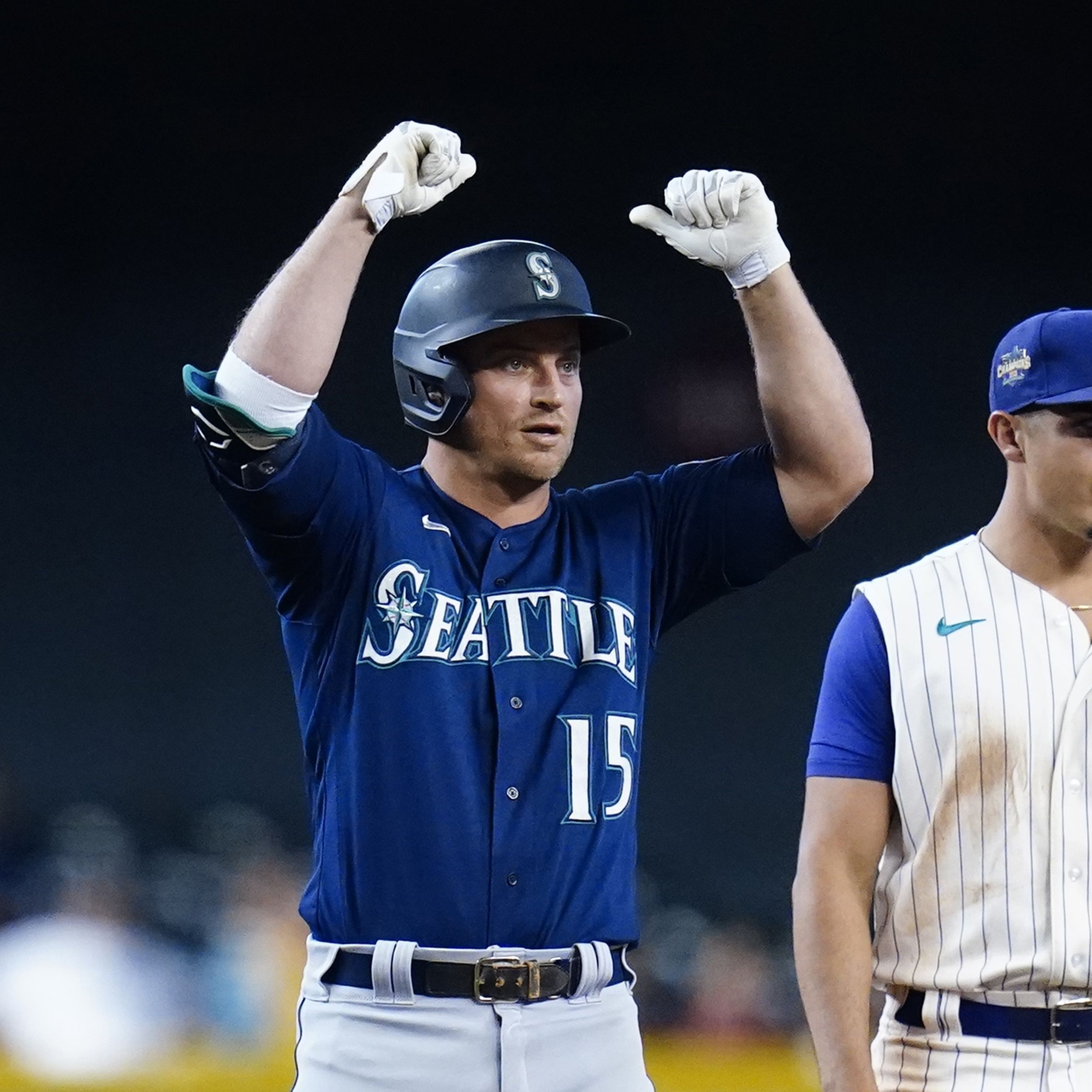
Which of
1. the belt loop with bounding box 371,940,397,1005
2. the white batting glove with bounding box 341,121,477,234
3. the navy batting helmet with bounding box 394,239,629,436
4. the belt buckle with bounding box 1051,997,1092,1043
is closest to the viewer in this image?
the belt buckle with bounding box 1051,997,1092,1043

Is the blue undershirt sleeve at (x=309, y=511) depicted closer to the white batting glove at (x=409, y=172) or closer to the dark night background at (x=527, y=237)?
the white batting glove at (x=409, y=172)

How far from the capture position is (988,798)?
5.41 feet

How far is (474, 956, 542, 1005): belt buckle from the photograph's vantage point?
1.70 m

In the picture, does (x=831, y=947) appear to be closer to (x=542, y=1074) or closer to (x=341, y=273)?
(x=542, y=1074)

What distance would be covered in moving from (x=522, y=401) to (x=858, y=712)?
51 cm

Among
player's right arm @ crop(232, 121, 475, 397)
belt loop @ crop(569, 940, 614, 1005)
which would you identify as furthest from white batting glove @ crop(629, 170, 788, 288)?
belt loop @ crop(569, 940, 614, 1005)

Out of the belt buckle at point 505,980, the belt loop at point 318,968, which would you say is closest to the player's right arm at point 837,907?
the belt buckle at point 505,980

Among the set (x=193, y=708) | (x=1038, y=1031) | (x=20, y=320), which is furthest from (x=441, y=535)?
(x=20, y=320)

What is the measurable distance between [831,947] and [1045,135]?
346cm

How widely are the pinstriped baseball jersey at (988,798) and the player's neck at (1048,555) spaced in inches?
0.8

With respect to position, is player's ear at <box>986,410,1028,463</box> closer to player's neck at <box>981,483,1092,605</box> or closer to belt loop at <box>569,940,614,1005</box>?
player's neck at <box>981,483,1092,605</box>

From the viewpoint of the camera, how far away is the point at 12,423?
440 centimetres

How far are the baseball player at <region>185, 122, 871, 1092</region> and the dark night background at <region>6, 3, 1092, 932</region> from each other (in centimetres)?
246

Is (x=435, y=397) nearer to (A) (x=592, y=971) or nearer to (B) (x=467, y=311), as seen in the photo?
(B) (x=467, y=311)
